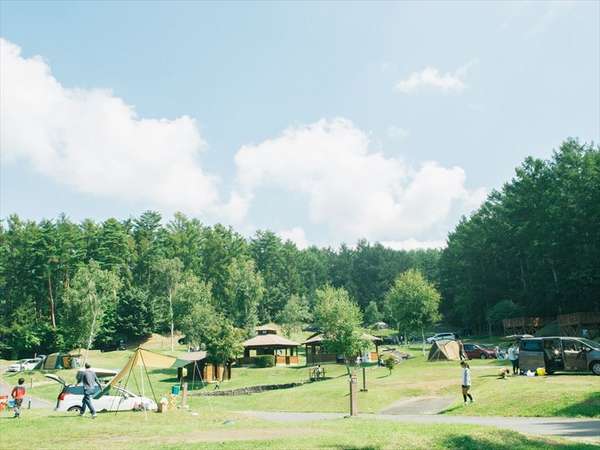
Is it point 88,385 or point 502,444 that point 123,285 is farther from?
point 502,444

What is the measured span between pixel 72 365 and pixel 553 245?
5298cm

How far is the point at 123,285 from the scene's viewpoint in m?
83.6

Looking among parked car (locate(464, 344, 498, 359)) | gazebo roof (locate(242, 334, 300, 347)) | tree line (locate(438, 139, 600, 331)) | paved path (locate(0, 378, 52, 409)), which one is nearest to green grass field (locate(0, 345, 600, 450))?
parked car (locate(464, 344, 498, 359))

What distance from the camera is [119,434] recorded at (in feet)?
50.9

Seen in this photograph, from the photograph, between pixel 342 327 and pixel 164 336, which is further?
pixel 164 336

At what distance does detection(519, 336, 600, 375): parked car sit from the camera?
2636 cm

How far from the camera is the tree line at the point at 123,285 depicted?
6919cm

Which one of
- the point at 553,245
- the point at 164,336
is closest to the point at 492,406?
the point at 553,245

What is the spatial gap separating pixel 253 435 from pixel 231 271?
6858 centimetres

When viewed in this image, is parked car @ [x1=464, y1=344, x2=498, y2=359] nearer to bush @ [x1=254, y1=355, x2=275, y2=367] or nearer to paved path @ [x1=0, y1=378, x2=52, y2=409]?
bush @ [x1=254, y1=355, x2=275, y2=367]

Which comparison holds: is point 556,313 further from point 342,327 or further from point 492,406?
point 492,406

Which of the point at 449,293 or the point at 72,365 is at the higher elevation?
the point at 449,293

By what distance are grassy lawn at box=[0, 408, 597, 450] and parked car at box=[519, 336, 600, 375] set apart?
1443 centimetres

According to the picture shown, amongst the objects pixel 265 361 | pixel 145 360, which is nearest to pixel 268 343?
pixel 265 361
